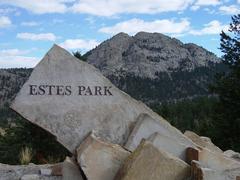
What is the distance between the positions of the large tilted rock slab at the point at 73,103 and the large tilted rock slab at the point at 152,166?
5.44ft

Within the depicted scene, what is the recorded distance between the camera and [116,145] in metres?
9.80

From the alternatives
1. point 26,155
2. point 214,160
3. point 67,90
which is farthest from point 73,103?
point 26,155

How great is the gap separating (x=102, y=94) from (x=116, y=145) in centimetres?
126

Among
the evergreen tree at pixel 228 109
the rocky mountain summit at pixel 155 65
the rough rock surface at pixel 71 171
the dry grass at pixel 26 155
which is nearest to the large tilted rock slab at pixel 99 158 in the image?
the rough rock surface at pixel 71 171

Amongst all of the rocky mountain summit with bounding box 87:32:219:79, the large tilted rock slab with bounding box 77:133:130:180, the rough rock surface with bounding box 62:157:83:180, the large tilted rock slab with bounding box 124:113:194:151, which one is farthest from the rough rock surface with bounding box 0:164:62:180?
the rocky mountain summit with bounding box 87:32:219:79

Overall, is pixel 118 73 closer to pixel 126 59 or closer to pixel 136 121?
pixel 126 59

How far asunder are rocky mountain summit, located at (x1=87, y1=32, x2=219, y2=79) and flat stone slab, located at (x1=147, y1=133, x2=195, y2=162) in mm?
106434

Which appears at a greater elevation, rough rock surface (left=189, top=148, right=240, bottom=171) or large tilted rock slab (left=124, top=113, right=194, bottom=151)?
large tilted rock slab (left=124, top=113, right=194, bottom=151)

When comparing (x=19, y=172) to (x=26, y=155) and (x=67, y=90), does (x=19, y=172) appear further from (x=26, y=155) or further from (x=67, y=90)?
(x=26, y=155)

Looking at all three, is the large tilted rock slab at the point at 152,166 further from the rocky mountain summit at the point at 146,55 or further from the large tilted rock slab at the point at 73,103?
the rocky mountain summit at the point at 146,55

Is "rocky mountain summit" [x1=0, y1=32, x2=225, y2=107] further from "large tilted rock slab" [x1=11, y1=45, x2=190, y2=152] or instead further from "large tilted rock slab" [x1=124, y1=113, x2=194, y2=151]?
"large tilted rock slab" [x1=124, y1=113, x2=194, y2=151]

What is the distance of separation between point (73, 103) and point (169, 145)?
6.88 feet

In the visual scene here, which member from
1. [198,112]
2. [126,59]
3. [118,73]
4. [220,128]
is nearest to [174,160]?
[220,128]

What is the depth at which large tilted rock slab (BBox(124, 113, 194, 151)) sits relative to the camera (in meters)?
10.4
